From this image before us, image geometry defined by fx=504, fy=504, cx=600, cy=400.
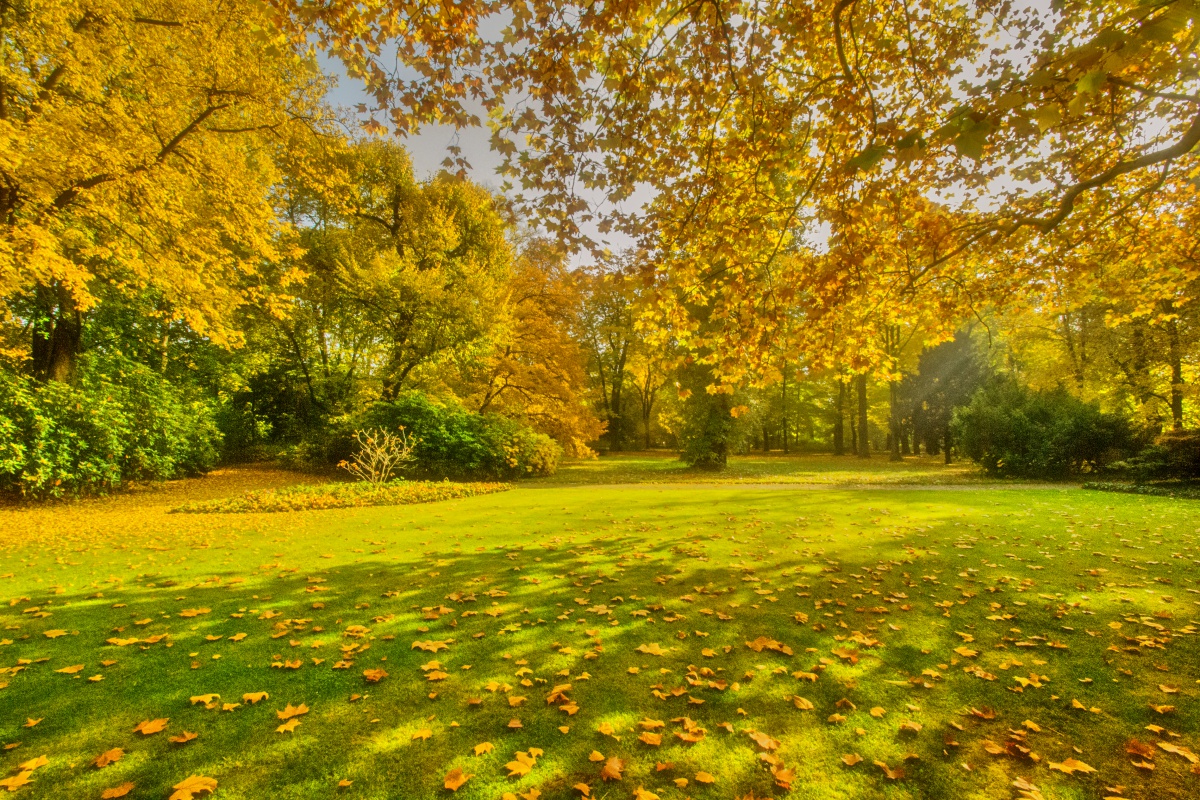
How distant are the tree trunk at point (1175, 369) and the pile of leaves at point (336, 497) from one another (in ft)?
76.0

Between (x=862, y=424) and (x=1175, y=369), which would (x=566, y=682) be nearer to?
(x=1175, y=369)

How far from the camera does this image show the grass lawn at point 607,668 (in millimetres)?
2469

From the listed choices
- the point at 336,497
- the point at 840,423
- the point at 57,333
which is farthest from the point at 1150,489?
the point at 57,333

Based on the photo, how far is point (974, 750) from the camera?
2691 mm

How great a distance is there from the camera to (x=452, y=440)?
18.2m

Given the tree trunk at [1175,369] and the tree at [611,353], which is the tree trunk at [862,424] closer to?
the tree trunk at [1175,369]

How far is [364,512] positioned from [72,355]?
34.1 ft

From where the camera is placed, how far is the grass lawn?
2.47 meters

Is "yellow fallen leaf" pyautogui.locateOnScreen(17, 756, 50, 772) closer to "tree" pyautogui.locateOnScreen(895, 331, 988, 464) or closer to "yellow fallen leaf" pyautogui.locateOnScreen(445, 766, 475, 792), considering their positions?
"yellow fallen leaf" pyautogui.locateOnScreen(445, 766, 475, 792)

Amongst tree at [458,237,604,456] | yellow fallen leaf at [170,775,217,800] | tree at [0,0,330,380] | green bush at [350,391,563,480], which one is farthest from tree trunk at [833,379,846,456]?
yellow fallen leaf at [170,775,217,800]

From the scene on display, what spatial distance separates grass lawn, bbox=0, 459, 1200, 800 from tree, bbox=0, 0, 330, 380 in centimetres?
612

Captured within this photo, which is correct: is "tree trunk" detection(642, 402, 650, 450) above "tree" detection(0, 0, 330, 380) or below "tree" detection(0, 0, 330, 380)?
below

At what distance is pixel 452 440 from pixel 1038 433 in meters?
21.0

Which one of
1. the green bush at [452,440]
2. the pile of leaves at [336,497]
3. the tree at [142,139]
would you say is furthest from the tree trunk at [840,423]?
the tree at [142,139]
